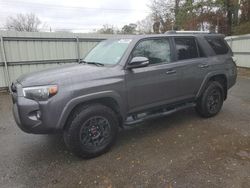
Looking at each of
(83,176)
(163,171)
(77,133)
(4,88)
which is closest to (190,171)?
(163,171)

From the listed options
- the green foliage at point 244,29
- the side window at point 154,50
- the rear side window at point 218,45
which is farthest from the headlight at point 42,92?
the green foliage at point 244,29

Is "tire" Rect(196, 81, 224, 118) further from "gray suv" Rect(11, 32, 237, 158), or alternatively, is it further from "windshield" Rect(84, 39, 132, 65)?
"windshield" Rect(84, 39, 132, 65)

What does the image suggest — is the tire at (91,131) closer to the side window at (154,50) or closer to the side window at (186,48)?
the side window at (154,50)

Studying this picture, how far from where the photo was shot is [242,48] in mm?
13008

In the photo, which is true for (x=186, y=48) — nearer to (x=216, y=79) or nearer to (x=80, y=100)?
(x=216, y=79)

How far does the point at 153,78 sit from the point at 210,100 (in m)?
1.83

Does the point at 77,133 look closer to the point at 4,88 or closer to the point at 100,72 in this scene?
the point at 100,72

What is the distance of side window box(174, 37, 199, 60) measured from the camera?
4.25 m

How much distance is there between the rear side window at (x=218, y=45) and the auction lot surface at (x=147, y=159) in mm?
1566

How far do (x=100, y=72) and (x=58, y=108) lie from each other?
0.83 m

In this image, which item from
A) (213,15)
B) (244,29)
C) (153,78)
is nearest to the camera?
(153,78)

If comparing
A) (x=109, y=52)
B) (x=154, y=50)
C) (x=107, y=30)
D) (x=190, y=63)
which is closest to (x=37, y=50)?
(x=109, y=52)

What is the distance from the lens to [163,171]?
294cm

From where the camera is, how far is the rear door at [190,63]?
4.24m
